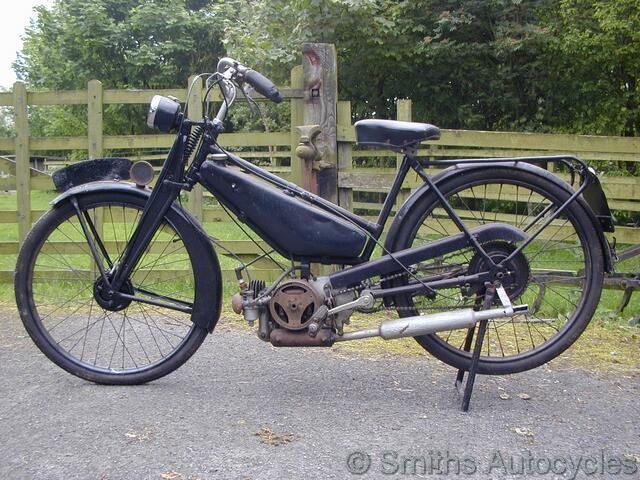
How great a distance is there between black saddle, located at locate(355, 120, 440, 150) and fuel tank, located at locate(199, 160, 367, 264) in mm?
439

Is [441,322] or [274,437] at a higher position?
[441,322]

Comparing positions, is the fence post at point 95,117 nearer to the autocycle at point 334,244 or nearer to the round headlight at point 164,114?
the autocycle at point 334,244

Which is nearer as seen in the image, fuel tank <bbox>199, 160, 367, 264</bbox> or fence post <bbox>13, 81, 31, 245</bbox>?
fuel tank <bbox>199, 160, 367, 264</bbox>

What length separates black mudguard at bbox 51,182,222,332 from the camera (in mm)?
3750

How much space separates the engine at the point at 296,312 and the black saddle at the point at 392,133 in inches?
29.5

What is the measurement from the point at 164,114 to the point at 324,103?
2125 mm

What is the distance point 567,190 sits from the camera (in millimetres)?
3549

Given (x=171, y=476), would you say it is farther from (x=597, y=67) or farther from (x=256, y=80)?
(x=597, y=67)

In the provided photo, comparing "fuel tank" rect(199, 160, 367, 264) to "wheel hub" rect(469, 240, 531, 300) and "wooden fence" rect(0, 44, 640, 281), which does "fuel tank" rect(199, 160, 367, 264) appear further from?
"wooden fence" rect(0, 44, 640, 281)

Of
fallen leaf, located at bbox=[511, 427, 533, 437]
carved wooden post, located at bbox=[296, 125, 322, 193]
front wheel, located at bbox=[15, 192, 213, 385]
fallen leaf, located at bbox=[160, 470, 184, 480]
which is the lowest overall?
fallen leaf, located at bbox=[160, 470, 184, 480]

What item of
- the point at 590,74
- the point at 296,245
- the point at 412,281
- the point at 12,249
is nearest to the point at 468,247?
the point at 412,281

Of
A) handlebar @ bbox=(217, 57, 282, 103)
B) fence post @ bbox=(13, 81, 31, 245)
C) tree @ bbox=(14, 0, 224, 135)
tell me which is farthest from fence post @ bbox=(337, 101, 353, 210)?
tree @ bbox=(14, 0, 224, 135)

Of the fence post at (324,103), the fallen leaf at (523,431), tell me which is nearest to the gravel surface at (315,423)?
the fallen leaf at (523,431)

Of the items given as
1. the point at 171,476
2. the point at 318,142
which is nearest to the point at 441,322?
the point at 171,476
